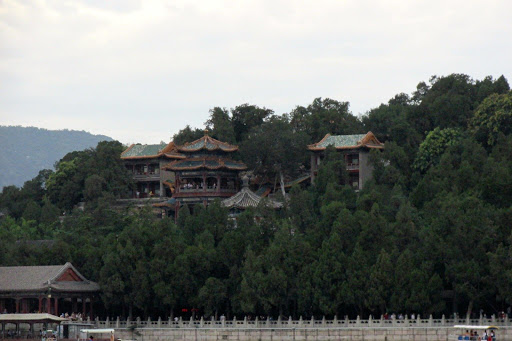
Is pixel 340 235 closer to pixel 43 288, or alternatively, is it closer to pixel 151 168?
pixel 43 288

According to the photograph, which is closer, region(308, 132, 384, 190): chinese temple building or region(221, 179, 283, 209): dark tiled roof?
region(221, 179, 283, 209): dark tiled roof

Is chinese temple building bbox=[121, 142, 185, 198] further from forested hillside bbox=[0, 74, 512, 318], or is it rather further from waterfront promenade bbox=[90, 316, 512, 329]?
waterfront promenade bbox=[90, 316, 512, 329]

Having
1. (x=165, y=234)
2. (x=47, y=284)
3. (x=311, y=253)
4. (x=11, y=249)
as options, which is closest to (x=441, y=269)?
(x=311, y=253)

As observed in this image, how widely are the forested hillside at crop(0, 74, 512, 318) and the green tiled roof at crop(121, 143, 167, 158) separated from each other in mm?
5874

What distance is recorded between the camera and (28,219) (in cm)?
8544

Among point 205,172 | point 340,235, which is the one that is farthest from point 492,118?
point 205,172

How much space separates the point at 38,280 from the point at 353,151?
27.7 metres

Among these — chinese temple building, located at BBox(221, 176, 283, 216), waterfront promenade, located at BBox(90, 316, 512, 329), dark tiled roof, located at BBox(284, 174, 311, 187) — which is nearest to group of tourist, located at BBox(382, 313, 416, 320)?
waterfront promenade, located at BBox(90, 316, 512, 329)

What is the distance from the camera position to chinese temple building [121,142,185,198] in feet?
294

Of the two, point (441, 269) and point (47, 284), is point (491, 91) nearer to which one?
point (441, 269)

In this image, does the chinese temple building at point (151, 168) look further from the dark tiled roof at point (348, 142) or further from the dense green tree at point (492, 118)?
the dense green tree at point (492, 118)

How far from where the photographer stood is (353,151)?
261ft

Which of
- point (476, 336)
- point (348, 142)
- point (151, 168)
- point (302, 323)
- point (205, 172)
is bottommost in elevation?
point (476, 336)

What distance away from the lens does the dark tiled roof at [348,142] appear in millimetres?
79050
